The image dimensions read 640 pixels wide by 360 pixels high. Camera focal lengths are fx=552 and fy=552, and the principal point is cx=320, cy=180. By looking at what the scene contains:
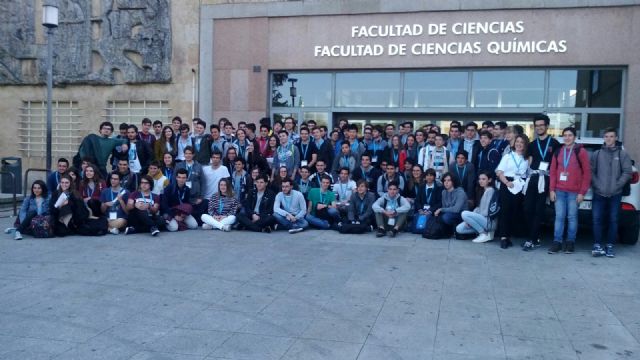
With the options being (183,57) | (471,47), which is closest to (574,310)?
(471,47)

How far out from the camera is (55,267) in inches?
263

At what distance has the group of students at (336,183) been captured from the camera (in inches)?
305

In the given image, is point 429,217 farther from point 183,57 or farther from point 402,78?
point 183,57

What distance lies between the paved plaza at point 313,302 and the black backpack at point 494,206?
46cm

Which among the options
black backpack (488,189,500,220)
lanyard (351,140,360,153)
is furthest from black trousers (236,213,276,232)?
black backpack (488,189,500,220)

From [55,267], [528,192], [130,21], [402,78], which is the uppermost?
[130,21]

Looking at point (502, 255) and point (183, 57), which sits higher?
point (183, 57)

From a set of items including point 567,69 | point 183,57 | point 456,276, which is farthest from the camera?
point 183,57

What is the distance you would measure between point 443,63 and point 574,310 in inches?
351

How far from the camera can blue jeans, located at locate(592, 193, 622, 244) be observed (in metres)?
7.60

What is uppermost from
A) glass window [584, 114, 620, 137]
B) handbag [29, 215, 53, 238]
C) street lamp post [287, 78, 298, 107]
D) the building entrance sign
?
the building entrance sign

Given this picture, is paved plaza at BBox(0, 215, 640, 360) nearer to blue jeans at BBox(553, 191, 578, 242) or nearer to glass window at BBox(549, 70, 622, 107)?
blue jeans at BBox(553, 191, 578, 242)

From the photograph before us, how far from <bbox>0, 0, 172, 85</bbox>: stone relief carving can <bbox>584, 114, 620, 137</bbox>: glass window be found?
10.5 metres

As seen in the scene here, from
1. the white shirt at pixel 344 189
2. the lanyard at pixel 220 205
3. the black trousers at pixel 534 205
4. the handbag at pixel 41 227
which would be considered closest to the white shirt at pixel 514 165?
the black trousers at pixel 534 205
